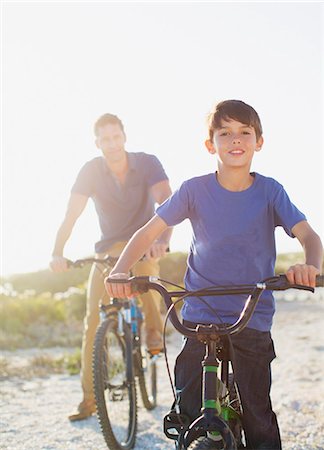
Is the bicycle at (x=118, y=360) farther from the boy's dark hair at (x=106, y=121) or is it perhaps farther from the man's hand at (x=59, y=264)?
the boy's dark hair at (x=106, y=121)

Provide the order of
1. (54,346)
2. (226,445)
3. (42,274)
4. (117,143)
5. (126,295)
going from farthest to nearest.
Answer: (42,274) < (54,346) < (117,143) < (126,295) < (226,445)

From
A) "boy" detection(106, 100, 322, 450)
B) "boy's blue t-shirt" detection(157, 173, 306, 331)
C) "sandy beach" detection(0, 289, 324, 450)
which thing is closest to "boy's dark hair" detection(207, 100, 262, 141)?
"boy" detection(106, 100, 322, 450)

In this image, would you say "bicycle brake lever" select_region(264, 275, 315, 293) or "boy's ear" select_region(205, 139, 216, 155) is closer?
"bicycle brake lever" select_region(264, 275, 315, 293)

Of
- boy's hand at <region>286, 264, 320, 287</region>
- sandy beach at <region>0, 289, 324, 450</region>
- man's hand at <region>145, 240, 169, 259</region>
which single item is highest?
man's hand at <region>145, 240, 169, 259</region>

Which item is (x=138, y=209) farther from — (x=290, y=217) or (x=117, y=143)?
(x=290, y=217)

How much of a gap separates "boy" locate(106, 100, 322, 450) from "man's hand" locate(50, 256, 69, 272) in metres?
2.19

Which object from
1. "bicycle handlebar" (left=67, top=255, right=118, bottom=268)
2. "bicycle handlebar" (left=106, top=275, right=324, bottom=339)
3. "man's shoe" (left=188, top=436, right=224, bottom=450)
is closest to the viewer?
"man's shoe" (left=188, top=436, right=224, bottom=450)

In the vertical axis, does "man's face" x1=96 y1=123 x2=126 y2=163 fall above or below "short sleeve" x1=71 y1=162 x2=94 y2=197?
above

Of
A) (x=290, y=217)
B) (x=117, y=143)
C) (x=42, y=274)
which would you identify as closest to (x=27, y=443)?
(x=117, y=143)

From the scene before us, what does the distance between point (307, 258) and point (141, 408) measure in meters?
3.65

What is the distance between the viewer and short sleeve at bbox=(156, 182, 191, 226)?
3.58 metres

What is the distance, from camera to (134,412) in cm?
539

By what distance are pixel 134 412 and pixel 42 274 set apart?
19386 mm

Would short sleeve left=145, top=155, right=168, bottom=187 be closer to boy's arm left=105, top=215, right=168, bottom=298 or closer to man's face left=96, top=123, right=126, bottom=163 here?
man's face left=96, top=123, right=126, bottom=163
